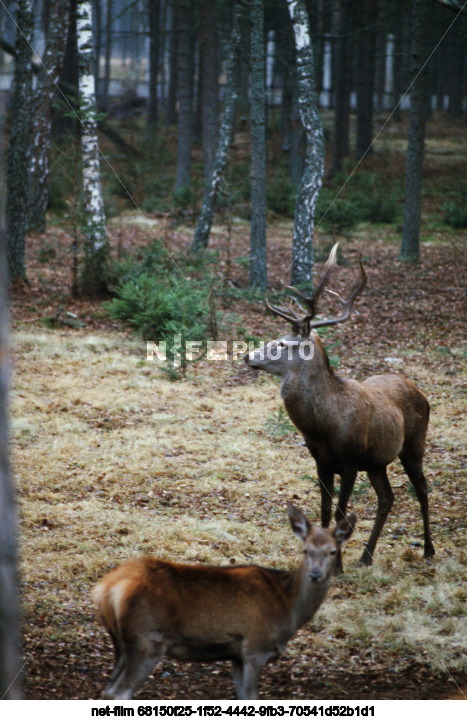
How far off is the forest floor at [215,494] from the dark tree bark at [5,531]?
5.01 feet

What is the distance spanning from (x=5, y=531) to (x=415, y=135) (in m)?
18.5

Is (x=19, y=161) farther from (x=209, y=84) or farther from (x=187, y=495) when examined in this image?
(x=209, y=84)

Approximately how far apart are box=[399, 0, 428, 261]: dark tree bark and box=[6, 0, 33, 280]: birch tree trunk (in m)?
9.36

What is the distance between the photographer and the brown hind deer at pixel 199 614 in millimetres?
3883

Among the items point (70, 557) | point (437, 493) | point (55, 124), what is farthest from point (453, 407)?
point (55, 124)

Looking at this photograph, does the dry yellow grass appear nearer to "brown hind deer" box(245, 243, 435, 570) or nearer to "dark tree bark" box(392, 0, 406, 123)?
"brown hind deer" box(245, 243, 435, 570)

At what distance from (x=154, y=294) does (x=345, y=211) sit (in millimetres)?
9357

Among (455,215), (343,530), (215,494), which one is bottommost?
(215,494)

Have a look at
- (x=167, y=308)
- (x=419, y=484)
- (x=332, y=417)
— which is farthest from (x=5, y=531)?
(x=167, y=308)

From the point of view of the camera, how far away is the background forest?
16.7 feet

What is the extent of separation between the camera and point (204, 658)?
4.06 metres

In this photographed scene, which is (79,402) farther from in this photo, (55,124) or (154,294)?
(55,124)

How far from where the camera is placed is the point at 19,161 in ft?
46.8

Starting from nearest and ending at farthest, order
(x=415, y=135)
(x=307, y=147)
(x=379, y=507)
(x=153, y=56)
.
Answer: (x=379, y=507), (x=307, y=147), (x=415, y=135), (x=153, y=56)
